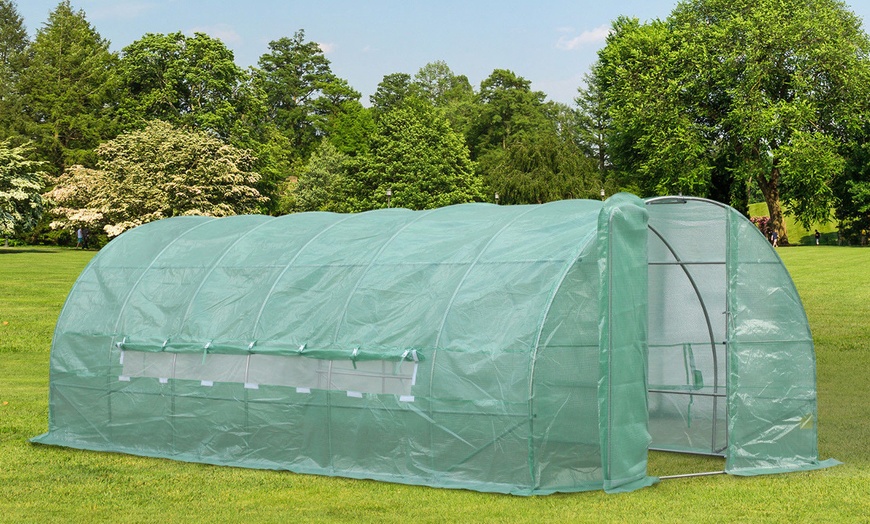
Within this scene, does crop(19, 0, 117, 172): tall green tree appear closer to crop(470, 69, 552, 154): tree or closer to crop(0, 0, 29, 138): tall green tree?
crop(0, 0, 29, 138): tall green tree

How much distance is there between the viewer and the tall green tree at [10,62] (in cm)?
8444

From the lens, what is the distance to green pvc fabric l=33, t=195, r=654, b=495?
12711 millimetres

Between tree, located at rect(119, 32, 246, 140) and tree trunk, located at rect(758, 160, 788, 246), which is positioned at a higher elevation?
tree, located at rect(119, 32, 246, 140)

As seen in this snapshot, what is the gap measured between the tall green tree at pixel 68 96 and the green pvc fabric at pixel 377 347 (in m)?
63.3

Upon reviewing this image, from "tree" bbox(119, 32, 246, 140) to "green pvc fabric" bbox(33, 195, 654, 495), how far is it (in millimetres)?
55931

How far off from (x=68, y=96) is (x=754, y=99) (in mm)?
49030

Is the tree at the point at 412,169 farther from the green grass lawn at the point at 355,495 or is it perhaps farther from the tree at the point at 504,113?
the green grass lawn at the point at 355,495

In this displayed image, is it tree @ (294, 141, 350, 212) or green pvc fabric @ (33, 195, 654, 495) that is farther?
tree @ (294, 141, 350, 212)

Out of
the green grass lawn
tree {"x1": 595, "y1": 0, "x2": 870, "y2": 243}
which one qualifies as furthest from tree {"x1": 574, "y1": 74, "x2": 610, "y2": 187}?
the green grass lawn

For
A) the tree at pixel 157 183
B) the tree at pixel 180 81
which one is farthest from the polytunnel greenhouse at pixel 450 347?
the tree at pixel 180 81

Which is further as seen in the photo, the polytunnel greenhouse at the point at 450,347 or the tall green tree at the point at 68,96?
the tall green tree at the point at 68,96

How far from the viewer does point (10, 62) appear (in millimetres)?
103312

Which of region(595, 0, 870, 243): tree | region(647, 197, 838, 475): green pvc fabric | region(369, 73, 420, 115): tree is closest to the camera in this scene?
region(647, 197, 838, 475): green pvc fabric

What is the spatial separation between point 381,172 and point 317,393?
62371 millimetres
